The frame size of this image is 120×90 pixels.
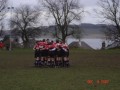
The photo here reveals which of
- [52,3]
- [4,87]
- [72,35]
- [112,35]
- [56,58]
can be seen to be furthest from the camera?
[72,35]

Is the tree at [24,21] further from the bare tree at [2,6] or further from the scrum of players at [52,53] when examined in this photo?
the scrum of players at [52,53]

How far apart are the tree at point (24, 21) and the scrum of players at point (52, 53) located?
78816 millimetres

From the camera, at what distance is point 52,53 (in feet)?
89.6

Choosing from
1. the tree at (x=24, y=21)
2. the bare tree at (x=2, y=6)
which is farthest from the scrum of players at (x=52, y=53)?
the tree at (x=24, y=21)

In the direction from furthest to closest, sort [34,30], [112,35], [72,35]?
[34,30] < [72,35] < [112,35]

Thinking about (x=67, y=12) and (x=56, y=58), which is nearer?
(x=56, y=58)

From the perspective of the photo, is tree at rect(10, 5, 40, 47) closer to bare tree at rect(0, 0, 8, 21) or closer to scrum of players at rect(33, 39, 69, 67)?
bare tree at rect(0, 0, 8, 21)

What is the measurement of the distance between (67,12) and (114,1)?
1602cm

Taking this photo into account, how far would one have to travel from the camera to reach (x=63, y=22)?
90250mm

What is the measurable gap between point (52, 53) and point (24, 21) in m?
82.3

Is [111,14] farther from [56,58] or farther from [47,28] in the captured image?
[56,58]

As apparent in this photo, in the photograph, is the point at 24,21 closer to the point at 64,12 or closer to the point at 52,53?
the point at 64,12

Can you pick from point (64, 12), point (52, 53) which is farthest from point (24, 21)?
point (52, 53)

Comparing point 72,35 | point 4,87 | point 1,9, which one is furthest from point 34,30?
point 4,87
